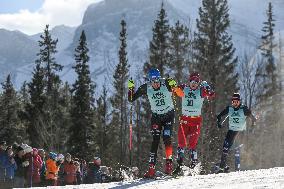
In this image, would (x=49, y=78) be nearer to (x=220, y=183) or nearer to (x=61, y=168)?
(x=61, y=168)

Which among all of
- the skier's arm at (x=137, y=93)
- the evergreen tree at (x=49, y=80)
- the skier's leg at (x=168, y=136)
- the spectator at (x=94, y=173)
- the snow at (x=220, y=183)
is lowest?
the spectator at (x=94, y=173)

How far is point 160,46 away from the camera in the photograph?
→ 4684cm

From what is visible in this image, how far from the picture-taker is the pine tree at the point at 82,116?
42.0 meters

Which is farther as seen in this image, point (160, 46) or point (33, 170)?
point (160, 46)

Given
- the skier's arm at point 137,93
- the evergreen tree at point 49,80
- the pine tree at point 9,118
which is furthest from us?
the evergreen tree at point 49,80

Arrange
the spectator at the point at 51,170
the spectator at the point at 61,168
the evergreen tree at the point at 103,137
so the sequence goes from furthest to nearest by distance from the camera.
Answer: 1. the evergreen tree at the point at 103,137
2. the spectator at the point at 61,168
3. the spectator at the point at 51,170

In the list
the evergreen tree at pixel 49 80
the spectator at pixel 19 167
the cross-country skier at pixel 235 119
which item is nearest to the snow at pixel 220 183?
the cross-country skier at pixel 235 119

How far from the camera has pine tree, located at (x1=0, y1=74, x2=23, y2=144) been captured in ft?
141

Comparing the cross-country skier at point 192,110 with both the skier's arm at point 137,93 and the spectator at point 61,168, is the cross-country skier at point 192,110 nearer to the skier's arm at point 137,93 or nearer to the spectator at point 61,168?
the skier's arm at point 137,93

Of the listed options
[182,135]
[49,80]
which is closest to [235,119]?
[182,135]

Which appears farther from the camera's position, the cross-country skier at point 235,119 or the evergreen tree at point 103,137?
the evergreen tree at point 103,137

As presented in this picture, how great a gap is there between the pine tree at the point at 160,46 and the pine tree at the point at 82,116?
5.62m

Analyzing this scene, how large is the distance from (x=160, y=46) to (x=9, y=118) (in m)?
14.5

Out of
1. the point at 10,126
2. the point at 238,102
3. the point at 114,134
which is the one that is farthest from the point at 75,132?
the point at 238,102
